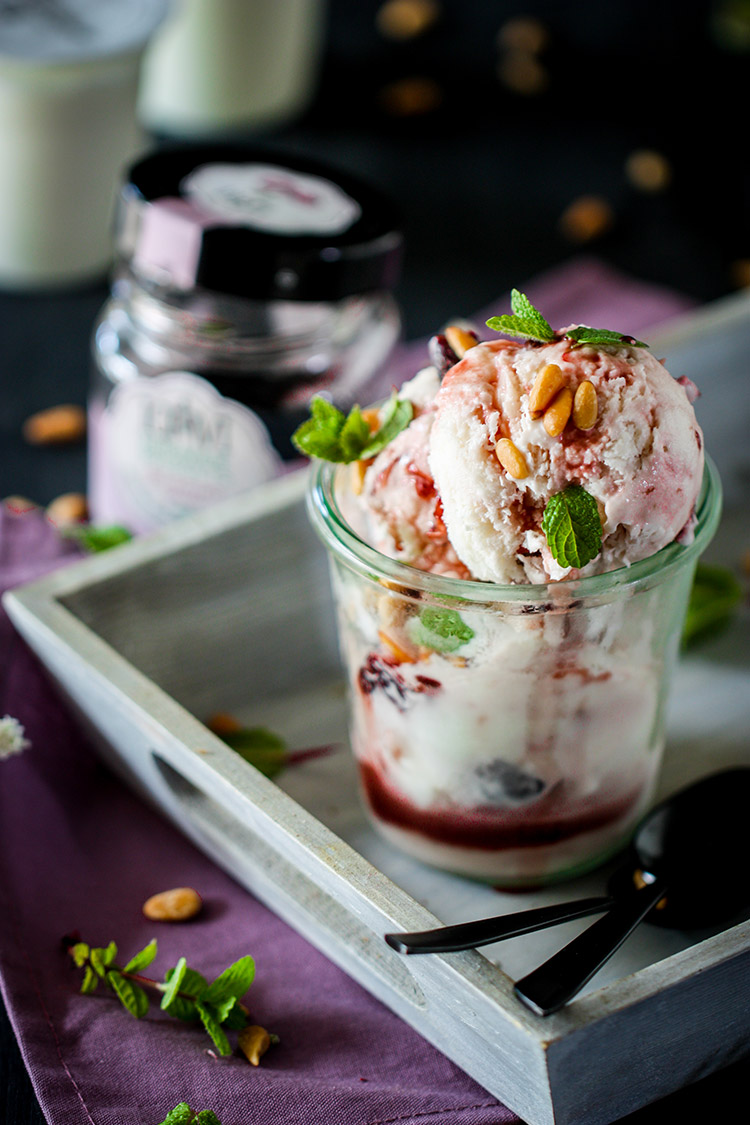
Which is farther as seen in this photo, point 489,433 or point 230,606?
point 230,606

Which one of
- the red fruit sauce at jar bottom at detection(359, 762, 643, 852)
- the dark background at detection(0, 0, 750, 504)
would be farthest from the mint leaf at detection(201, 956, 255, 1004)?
the dark background at detection(0, 0, 750, 504)

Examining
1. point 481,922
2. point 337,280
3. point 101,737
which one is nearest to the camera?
point 481,922

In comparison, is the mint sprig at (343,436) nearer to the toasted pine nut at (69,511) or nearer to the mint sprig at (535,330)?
the mint sprig at (535,330)

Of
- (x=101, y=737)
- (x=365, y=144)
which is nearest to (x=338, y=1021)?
(x=101, y=737)

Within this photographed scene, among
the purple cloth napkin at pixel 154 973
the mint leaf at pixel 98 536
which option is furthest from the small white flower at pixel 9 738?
the mint leaf at pixel 98 536

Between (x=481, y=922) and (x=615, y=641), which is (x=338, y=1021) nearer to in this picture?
(x=481, y=922)

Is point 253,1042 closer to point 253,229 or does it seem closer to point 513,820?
point 513,820
